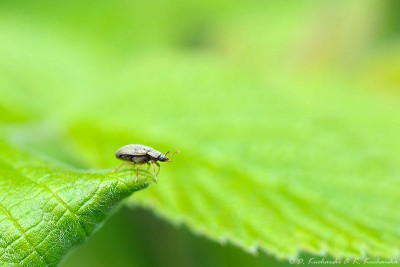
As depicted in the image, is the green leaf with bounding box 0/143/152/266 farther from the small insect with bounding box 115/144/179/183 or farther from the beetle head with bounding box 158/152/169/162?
the beetle head with bounding box 158/152/169/162

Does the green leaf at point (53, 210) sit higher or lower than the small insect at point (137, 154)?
lower

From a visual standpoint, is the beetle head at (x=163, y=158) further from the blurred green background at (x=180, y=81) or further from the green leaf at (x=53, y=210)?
the green leaf at (x=53, y=210)

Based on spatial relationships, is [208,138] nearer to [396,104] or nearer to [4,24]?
[396,104]

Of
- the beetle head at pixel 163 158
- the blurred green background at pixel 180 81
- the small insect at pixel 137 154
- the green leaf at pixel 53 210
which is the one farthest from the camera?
Answer: the blurred green background at pixel 180 81

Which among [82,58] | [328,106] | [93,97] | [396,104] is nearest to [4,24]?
[82,58]

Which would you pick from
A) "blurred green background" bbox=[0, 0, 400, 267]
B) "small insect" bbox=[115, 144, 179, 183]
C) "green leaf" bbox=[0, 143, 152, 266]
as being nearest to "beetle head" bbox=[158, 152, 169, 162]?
"small insect" bbox=[115, 144, 179, 183]

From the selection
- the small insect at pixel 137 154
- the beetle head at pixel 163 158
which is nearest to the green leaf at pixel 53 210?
the small insect at pixel 137 154

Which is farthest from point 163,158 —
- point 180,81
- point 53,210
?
point 180,81
